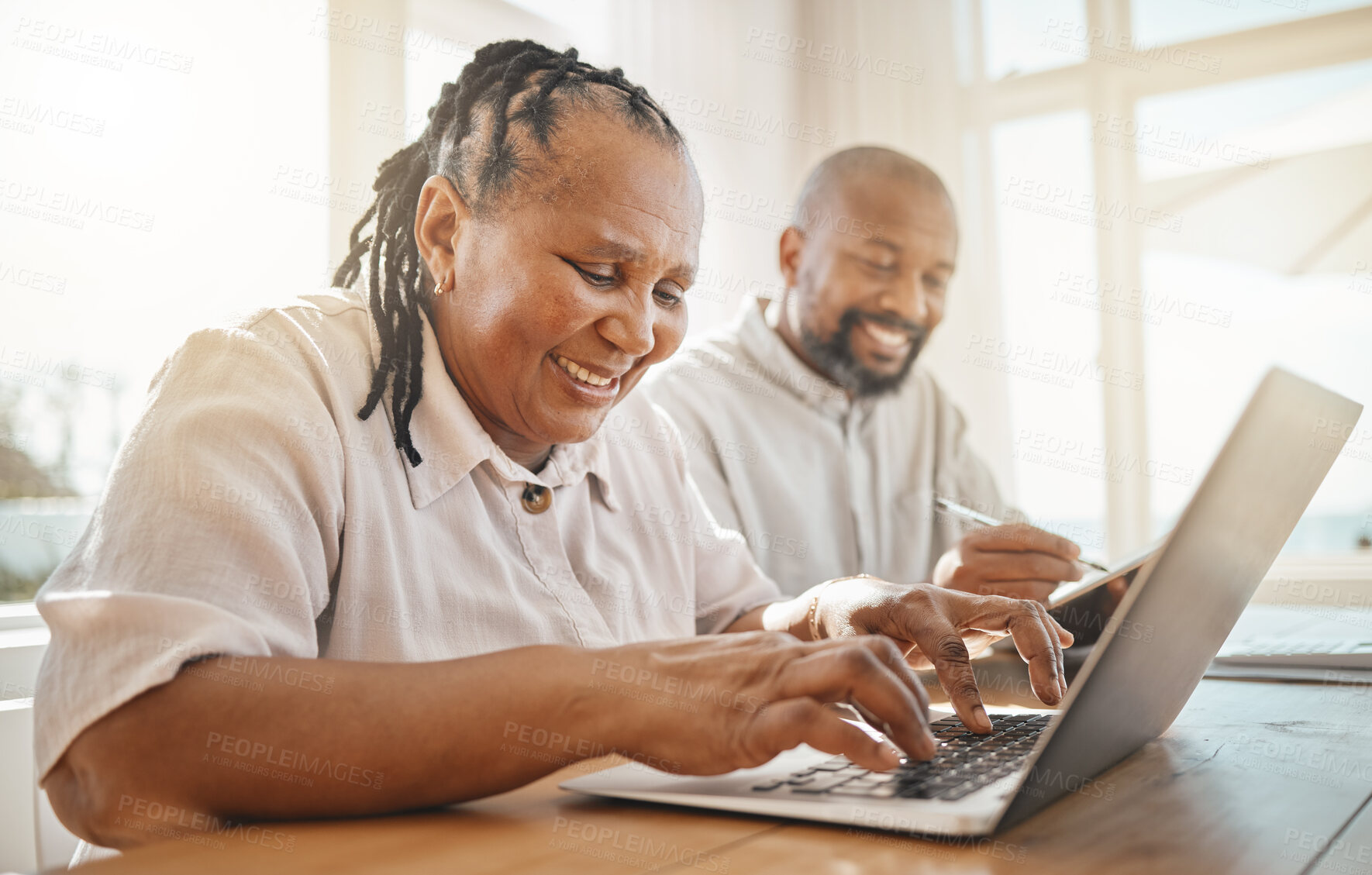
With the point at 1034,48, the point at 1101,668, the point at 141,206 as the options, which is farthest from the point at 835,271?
the point at 1034,48

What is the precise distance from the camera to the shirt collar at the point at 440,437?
987 millimetres

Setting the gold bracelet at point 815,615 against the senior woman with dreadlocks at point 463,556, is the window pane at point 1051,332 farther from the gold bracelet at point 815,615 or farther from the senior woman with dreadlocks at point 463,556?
the gold bracelet at point 815,615

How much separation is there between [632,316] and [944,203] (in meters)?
1.40

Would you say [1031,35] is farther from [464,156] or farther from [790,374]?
[464,156]

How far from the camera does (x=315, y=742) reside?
0.62 meters

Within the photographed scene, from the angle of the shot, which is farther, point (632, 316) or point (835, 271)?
point (835, 271)

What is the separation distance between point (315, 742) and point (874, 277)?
186 centimetres

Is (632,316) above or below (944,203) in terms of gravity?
below

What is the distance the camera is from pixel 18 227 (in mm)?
1619

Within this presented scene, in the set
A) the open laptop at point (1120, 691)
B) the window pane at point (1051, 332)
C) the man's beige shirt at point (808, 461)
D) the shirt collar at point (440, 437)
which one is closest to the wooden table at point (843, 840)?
the open laptop at point (1120, 691)

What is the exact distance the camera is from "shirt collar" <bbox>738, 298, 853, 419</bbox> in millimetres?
2283

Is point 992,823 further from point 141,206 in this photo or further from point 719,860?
point 141,206

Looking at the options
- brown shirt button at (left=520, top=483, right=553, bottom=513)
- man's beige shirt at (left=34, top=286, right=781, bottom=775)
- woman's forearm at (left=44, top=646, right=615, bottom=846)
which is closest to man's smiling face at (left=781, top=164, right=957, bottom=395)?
man's beige shirt at (left=34, top=286, right=781, bottom=775)

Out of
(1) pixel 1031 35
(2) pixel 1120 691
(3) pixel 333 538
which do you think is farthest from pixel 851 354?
(1) pixel 1031 35
